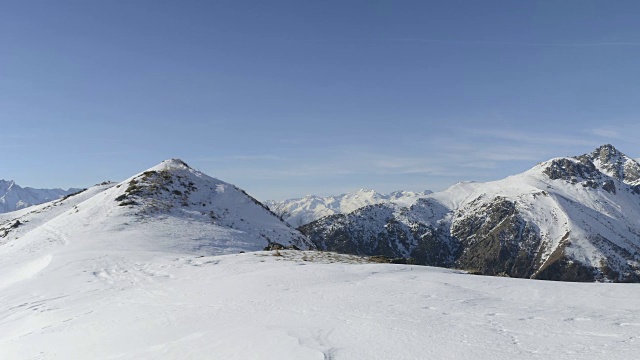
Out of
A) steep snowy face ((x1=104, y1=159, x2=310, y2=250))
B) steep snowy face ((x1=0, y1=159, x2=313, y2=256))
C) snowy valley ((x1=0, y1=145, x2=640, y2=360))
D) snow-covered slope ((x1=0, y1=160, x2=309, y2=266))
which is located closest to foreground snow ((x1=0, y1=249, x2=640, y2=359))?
snowy valley ((x1=0, y1=145, x2=640, y2=360))

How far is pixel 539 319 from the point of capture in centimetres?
1016

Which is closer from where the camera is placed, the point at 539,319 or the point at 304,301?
the point at 539,319

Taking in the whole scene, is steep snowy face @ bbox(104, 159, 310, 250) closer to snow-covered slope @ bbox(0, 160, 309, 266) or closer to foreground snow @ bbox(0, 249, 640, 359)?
snow-covered slope @ bbox(0, 160, 309, 266)

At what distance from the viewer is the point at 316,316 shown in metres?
11.4

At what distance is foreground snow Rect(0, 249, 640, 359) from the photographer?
8414mm

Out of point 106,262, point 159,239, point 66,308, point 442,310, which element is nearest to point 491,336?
point 442,310

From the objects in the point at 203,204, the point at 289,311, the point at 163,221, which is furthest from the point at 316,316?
the point at 203,204

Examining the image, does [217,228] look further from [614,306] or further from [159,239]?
[614,306]

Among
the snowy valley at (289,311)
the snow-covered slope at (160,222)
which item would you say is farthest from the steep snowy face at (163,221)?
the snowy valley at (289,311)

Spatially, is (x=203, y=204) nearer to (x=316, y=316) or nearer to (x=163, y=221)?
(x=163, y=221)

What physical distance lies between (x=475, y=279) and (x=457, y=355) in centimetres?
1031

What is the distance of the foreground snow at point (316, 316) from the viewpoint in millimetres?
8414

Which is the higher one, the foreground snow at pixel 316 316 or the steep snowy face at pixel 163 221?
the steep snowy face at pixel 163 221

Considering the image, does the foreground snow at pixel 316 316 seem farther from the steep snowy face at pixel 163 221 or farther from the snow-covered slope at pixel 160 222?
the steep snowy face at pixel 163 221
